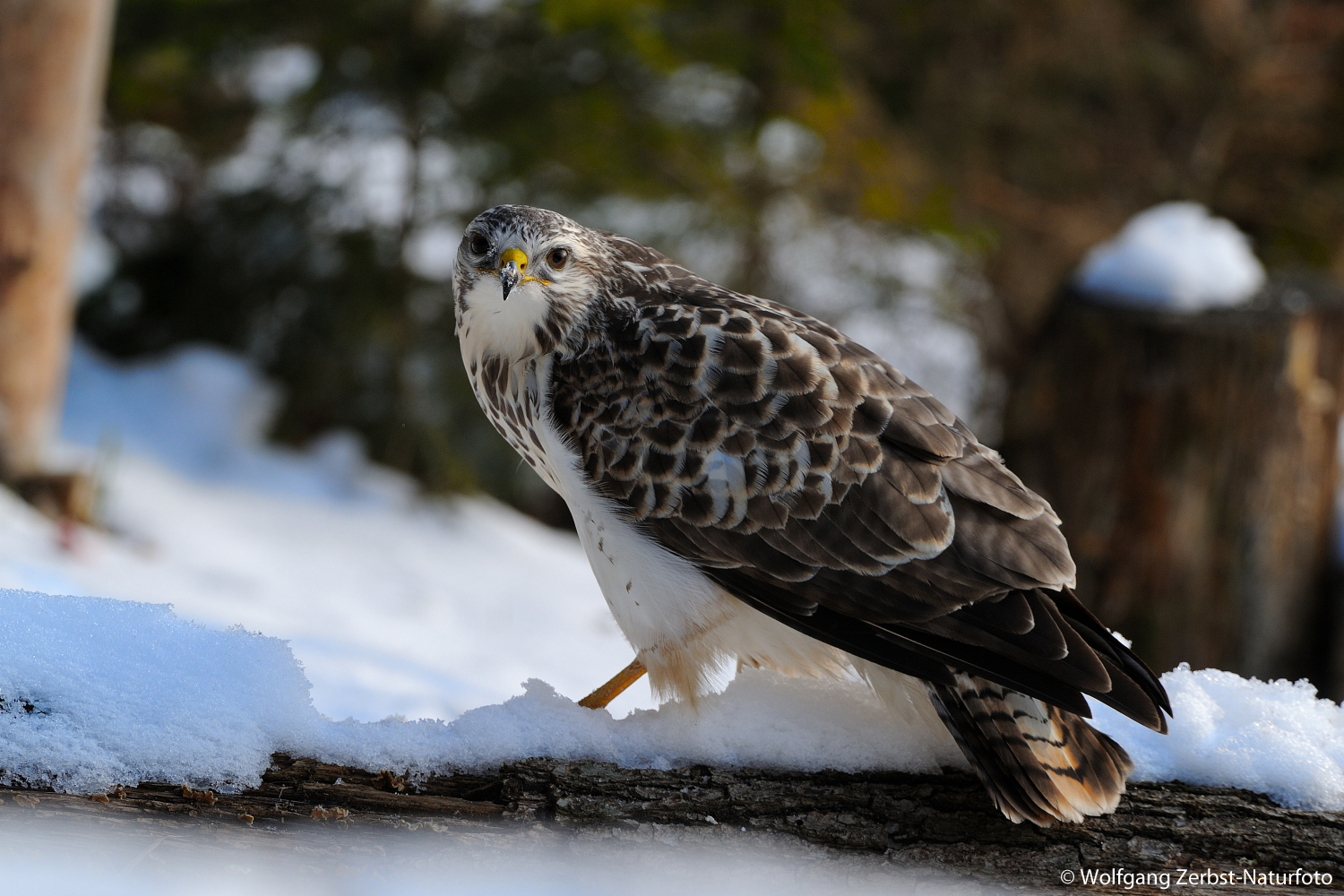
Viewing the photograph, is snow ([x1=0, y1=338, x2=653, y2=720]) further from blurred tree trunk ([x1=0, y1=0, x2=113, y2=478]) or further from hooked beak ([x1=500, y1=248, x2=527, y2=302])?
hooked beak ([x1=500, y1=248, x2=527, y2=302])

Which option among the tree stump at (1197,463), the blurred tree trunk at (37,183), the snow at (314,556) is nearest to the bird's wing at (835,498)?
the snow at (314,556)

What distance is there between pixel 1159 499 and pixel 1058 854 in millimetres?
3301

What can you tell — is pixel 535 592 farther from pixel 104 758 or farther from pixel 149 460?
pixel 104 758

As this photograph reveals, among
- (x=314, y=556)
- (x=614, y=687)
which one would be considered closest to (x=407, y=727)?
(x=614, y=687)

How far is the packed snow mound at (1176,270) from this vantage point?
5.27 meters

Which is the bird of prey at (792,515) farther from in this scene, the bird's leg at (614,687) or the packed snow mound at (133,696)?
the packed snow mound at (133,696)

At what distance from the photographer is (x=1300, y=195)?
34.2ft

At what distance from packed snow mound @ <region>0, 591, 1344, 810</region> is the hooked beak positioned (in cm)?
92

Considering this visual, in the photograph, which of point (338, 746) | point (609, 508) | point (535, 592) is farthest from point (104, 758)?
point (535, 592)

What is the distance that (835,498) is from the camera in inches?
99.3

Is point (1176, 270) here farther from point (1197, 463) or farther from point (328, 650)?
point (328, 650)

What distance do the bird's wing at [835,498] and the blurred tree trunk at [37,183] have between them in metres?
4.11

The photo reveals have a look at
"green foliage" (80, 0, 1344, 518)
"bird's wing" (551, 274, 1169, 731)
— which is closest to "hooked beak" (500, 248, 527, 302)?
"bird's wing" (551, 274, 1169, 731)

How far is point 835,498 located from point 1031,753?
2.20 ft
